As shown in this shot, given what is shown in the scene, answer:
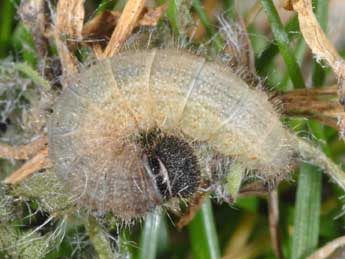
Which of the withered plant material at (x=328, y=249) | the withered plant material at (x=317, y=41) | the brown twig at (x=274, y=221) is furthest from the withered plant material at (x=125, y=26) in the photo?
the withered plant material at (x=328, y=249)

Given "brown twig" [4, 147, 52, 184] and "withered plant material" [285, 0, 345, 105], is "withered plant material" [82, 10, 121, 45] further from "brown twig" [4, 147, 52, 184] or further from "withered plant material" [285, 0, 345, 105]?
"withered plant material" [285, 0, 345, 105]

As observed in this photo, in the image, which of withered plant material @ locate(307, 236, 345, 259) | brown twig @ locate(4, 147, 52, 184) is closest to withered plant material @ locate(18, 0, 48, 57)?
brown twig @ locate(4, 147, 52, 184)

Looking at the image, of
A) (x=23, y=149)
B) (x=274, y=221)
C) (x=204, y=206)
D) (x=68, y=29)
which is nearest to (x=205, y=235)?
(x=204, y=206)

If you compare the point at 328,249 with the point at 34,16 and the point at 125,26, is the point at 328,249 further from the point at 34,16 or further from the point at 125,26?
the point at 34,16

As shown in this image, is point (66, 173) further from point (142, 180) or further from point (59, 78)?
point (59, 78)

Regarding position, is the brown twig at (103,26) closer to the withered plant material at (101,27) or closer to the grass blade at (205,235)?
the withered plant material at (101,27)

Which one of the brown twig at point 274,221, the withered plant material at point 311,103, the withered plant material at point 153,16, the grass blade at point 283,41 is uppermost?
the withered plant material at point 153,16
